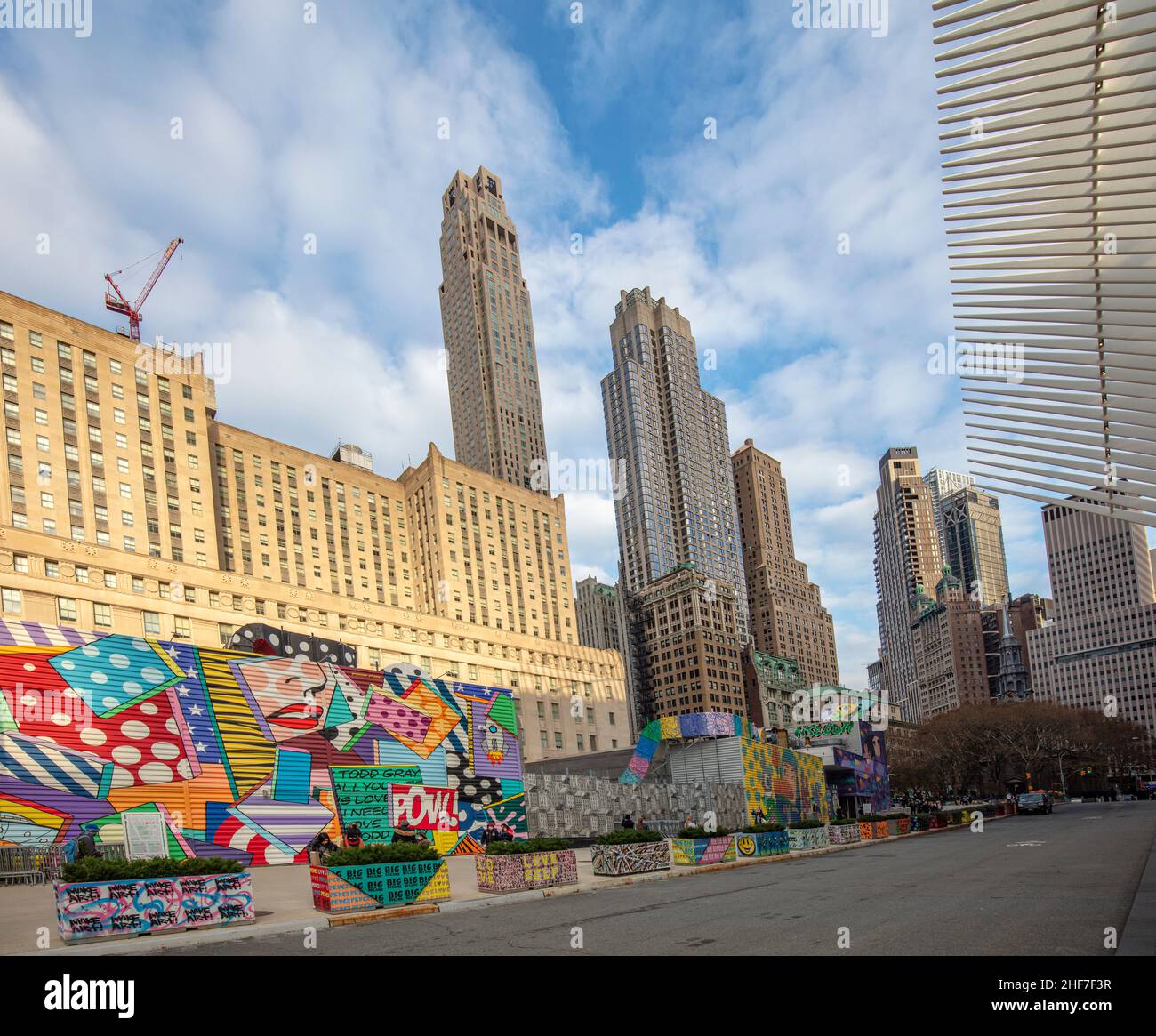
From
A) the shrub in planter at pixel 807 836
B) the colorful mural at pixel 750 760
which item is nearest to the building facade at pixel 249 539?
the colorful mural at pixel 750 760

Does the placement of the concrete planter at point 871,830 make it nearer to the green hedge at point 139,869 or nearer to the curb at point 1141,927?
the curb at point 1141,927

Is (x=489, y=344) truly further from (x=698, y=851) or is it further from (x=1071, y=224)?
(x=1071, y=224)

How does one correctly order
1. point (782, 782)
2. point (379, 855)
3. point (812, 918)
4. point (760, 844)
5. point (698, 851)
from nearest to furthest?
point (812, 918), point (379, 855), point (698, 851), point (760, 844), point (782, 782)

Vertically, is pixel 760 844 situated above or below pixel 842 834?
above

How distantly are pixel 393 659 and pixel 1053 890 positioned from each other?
235ft

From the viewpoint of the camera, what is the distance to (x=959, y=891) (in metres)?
17.1

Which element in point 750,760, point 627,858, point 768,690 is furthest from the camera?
point 768,690

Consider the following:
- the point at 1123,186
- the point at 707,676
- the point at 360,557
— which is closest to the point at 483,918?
the point at 1123,186

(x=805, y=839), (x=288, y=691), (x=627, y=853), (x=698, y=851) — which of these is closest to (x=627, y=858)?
(x=627, y=853)

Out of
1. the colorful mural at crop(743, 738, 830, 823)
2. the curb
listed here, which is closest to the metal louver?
the curb

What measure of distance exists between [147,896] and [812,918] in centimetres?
1081

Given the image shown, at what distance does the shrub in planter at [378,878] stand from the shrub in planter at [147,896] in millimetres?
1652

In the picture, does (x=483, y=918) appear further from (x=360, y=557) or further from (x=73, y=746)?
(x=360, y=557)

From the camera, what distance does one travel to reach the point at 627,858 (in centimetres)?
2514
